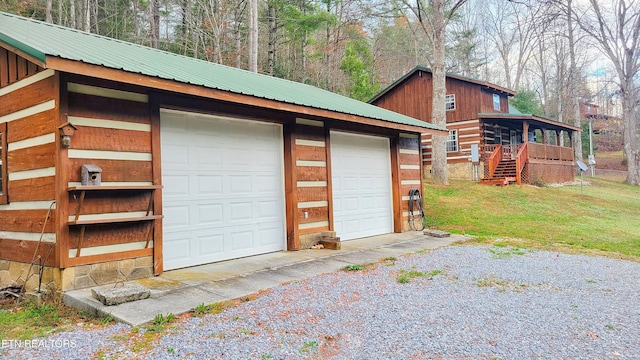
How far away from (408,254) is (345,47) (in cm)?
1787

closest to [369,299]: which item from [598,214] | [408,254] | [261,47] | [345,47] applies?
[408,254]

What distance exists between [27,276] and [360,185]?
5.83 meters

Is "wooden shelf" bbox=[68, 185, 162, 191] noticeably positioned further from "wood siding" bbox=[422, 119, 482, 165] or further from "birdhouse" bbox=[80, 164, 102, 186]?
"wood siding" bbox=[422, 119, 482, 165]

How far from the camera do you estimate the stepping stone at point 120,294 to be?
12.4 feet

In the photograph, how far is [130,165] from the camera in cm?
479

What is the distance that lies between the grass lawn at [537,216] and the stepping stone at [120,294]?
262 inches

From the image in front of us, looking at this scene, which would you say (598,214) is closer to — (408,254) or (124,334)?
(408,254)

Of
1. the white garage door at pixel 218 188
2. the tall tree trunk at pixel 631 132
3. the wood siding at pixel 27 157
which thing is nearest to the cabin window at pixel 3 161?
the wood siding at pixel 27 157

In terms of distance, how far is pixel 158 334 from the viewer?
3.16 metres

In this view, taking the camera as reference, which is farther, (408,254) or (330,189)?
(330,189)

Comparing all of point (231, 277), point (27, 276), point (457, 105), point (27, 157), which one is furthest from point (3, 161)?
point (457, 105)

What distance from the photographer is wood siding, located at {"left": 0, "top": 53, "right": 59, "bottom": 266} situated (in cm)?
433

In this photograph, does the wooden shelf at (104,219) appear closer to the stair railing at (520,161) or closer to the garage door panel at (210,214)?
the garage door panel at (210,214)

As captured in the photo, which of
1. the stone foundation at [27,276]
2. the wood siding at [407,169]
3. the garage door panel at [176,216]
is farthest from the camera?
the wood siding at [407,169]
